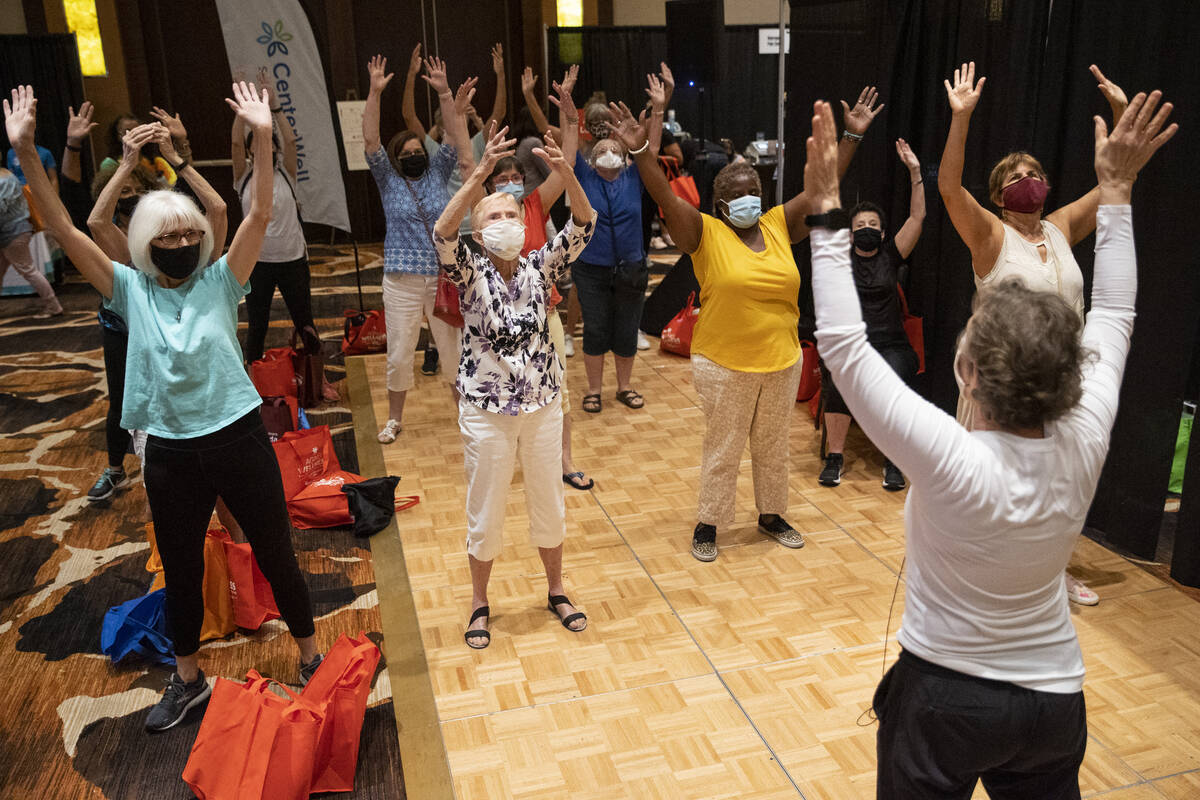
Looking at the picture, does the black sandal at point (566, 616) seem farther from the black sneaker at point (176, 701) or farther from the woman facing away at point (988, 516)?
the woman facing away at point (988, 516)

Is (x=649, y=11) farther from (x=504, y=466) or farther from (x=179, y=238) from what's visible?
(x=179, y=238)

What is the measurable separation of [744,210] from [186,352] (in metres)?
2.08

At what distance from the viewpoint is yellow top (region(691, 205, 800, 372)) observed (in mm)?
3773

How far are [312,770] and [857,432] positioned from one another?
3742mm

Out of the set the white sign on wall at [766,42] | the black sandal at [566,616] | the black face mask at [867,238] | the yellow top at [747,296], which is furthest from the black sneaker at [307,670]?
the white sign on wall at [766,42]

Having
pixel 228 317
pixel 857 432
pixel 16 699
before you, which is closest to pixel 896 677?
pixel 228 317

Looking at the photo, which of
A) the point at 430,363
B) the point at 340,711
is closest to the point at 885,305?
the point at 340,711

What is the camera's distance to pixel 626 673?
11.0ft

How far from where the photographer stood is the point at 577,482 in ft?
16.0

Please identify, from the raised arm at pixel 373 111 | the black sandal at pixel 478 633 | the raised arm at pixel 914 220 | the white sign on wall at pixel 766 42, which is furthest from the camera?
the white sign on wall at pixel 766 42

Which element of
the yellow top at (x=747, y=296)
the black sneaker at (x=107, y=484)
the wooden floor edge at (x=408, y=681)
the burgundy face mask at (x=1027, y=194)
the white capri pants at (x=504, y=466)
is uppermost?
the burgundy face mask at (x=1027, y=194)

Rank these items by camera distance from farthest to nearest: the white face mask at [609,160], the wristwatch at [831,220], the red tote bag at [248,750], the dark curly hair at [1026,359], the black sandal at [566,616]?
the white face mask at [609,160], the black sandal at [566,616], the red tote bag at [248,750], the wristwatch at [831,220], the dark curly hair at [1026,359]

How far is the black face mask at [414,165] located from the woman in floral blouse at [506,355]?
6.22 feet

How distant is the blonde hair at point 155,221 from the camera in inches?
105
